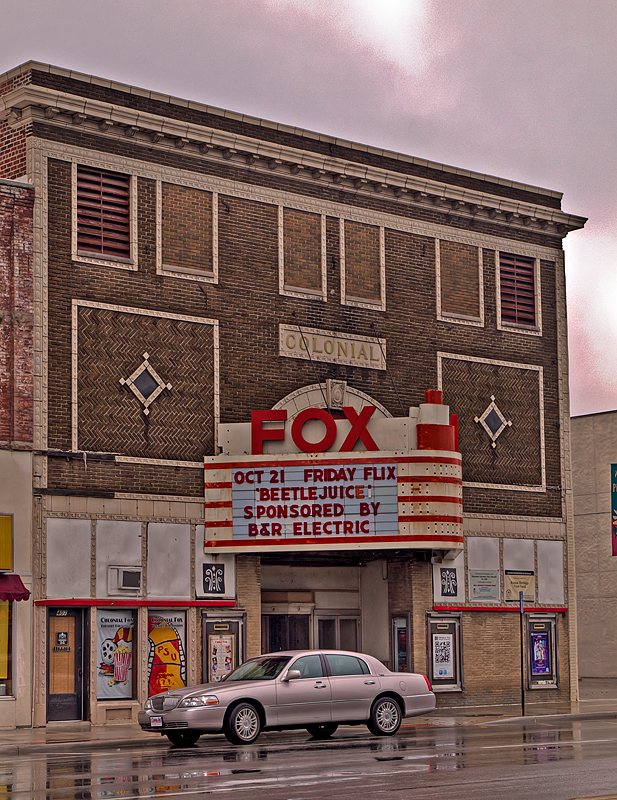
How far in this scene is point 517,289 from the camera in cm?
3800

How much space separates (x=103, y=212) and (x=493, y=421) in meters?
12.8

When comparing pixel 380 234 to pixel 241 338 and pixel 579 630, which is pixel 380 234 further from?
pixel 579 630

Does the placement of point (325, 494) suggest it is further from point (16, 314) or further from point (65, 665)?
point (16, 314)

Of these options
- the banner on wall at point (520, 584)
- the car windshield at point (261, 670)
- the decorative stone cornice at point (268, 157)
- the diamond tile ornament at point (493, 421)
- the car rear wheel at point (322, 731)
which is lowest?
the car rear wheel at point (322, 731)

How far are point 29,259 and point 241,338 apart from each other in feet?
19.3

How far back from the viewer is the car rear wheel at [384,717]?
76.2ft

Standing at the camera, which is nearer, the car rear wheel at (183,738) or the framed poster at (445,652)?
the car rear wheel at (183,738)

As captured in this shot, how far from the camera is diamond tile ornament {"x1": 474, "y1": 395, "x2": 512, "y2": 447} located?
3627 centimetres

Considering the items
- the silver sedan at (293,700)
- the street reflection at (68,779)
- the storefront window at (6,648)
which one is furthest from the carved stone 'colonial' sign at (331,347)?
the street reflection at (68,779)

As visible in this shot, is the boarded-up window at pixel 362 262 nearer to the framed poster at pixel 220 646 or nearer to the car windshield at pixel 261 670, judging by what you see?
the framed poster at pixel 220 646

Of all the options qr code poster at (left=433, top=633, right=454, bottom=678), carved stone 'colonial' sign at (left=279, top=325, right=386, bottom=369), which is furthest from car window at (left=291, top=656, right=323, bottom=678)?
qr code poster at (left=433, top=633, right=454, bottom=678)

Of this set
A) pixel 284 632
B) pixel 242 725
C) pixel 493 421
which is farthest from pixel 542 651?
pixel 242 725

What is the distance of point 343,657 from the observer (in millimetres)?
23234

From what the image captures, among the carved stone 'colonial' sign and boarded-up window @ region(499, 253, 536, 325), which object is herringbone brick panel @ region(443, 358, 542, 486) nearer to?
boarded-up window @ region(499, 253, 536, 325)
